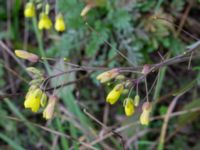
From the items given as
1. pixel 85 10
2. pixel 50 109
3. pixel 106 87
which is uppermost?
pixel 85 10

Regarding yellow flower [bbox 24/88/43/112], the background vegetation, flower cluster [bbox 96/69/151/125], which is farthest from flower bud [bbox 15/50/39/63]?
the background vegetation

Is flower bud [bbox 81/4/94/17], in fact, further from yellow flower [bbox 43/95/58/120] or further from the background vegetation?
yellow flower [bbox 43/95/58/120]

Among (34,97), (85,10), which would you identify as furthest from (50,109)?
(85,10)

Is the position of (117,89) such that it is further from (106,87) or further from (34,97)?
(106,87)

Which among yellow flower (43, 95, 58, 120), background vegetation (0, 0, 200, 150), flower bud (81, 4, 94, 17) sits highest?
flower bud (81, 4, 94, 17)

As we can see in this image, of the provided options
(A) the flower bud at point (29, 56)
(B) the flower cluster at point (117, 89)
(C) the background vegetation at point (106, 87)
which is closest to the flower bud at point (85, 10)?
(C) the background vegetation at point (106, 87)

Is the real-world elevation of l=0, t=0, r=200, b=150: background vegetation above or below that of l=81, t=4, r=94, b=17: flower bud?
below

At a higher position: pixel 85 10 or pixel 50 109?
pixel 85 10

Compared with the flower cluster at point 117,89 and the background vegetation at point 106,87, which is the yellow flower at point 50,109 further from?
the background vegetation at point 106,87

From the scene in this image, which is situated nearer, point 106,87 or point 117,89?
point 117,89
